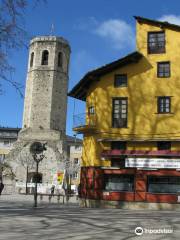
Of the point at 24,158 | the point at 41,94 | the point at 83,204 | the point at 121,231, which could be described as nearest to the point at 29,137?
the point at 24,158

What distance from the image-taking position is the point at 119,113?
27453 millimetres

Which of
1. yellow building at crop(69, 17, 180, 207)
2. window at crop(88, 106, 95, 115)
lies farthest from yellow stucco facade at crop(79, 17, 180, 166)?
window at crop(88, 106, 95, 115)

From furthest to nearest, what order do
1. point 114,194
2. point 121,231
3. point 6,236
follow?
1. point 114,194
2. point 121,231
3. point 6,236

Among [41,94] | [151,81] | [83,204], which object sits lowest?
[83,204]

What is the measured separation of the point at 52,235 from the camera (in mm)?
11906

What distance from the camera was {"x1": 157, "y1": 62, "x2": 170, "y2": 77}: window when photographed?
27.3 meters

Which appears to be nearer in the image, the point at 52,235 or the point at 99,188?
the point at 52,235

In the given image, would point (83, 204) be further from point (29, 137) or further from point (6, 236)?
point (29, 137)

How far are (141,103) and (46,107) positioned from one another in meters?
43.0

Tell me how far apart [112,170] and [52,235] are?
14.6 m

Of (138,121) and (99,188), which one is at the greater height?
(138,121)

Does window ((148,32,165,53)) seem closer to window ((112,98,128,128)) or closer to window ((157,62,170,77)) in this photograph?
window ((157,62,170,77))

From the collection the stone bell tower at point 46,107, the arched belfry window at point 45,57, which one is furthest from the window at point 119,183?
the arched belfry window at point 45,57

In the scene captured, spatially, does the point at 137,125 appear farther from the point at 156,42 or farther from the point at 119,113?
the point at 156,42
